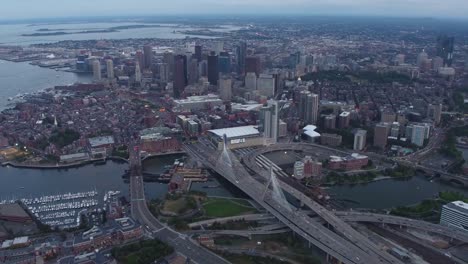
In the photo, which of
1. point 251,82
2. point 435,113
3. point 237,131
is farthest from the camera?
point 251,82

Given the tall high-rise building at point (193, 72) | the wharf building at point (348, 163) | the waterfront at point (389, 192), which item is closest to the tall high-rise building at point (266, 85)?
the tall high-rise building at point (193, 72)

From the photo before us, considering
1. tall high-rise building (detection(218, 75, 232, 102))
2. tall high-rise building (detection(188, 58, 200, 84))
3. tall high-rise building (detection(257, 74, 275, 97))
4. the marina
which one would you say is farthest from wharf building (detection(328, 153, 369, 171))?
tall high-rise building (detection(188, 58, 200, 84))

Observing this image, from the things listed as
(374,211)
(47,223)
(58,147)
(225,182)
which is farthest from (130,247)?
(58,147)

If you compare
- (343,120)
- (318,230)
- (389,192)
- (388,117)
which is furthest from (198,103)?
(318,230)

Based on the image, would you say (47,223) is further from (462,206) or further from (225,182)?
(462,206)

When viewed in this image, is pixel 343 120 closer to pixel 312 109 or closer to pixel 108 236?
pixel 312 109
